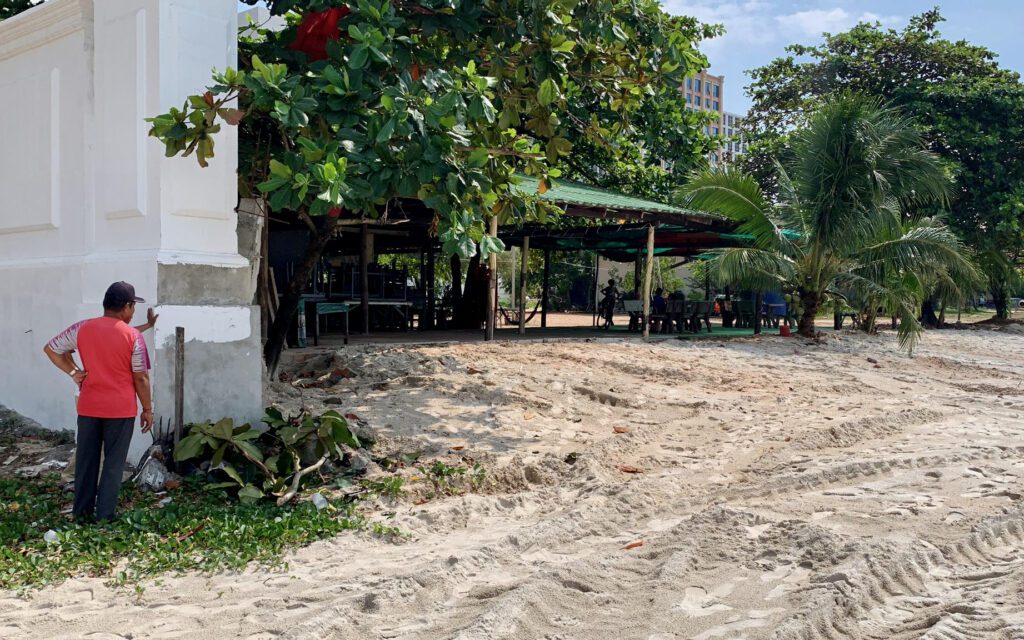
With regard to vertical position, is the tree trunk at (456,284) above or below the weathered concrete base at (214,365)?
above

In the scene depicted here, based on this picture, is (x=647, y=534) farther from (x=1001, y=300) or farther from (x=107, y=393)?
(x=1001, y=300)

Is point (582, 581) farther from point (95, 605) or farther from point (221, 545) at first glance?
point (95, 605)

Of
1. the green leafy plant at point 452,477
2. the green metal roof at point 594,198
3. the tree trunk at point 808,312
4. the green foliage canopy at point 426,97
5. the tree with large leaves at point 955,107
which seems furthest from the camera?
the tree with large leaves at point 955,107

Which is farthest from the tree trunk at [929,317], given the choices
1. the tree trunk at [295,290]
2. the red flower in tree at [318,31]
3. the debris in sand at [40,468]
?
the debris in sand at [40,468]

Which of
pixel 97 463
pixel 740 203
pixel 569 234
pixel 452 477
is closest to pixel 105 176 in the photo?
pixel 97 463

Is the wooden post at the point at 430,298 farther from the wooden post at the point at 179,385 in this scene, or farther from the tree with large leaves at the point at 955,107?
the wooden post at the point at 179,385

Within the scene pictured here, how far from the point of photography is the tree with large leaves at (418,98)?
16.7ft

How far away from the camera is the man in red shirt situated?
4.54m

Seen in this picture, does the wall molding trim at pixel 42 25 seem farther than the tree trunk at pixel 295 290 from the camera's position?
A: No

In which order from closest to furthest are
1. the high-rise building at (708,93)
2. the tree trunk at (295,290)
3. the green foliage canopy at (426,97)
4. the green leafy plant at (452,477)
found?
the green foliage canopy at (426,97) < the green leafy plant at (452,477) < the tree trunk at (295,290) < the high-rise building at (708,93)

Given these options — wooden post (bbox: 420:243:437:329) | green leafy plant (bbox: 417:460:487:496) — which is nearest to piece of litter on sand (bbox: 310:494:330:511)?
green leafy plant (bbox: 417:460:487:496)

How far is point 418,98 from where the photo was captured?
5.30m

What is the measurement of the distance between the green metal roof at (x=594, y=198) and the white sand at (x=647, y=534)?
378cm

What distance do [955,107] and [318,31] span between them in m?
21.7
